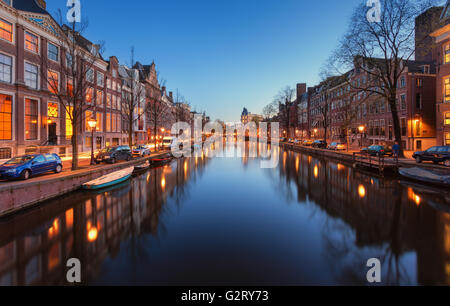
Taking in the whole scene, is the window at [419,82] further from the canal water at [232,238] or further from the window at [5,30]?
the window at [5,30]

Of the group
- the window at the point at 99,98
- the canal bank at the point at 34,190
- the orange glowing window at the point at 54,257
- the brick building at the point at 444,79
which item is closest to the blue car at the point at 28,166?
the canal bank at the point at 34,190

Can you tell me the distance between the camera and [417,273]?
5.44m

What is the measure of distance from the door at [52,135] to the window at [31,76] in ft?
15.6

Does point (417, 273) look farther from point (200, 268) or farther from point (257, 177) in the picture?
point (257, 177)

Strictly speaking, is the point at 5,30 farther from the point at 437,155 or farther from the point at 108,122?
the point at 437,155

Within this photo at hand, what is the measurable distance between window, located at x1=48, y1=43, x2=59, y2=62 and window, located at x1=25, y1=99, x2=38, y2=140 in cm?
586

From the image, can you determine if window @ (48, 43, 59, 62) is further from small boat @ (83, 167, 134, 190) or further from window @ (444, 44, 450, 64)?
window @ (444, 44, 450, 64)

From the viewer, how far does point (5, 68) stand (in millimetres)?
21047

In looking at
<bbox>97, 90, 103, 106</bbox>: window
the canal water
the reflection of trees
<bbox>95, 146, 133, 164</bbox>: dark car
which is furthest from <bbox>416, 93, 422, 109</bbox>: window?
<bbox>97, 90, 103, 106</bbox>: window

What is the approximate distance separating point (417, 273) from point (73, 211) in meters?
12.8

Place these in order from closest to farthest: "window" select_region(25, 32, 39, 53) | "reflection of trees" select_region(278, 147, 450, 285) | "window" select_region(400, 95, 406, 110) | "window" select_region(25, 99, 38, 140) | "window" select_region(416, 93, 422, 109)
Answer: "reflection of trees" select_region(278, 147, 450, 285), "window" select_region(25, 32, 39, 53), "window" select_region(25, 99, 38, 140), "window" select_region(416, 93, 422, 109), "window" select_region(400, 95, 406, 110)

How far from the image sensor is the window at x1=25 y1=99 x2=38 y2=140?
23717 mm

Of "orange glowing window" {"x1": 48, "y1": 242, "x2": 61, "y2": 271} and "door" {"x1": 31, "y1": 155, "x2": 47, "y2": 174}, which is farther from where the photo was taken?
"door" {"x1": 31, "y1": 155, "x2": 47, "y2": 174}
